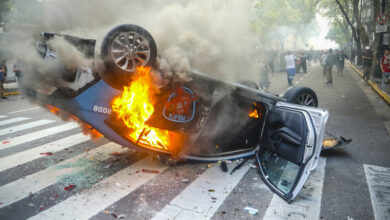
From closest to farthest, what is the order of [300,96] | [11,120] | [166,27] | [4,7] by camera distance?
[166,27] < [4,7] < [300,96] < [11,120]

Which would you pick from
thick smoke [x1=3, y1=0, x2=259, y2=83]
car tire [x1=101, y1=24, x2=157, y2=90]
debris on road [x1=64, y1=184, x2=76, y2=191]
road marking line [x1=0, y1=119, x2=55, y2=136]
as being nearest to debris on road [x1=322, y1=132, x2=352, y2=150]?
thick smoke [x1=3, y1=0, x2=259, y2=83]

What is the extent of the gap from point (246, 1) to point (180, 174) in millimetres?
4942

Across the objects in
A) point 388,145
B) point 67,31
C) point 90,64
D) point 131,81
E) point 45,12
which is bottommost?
point 388,145

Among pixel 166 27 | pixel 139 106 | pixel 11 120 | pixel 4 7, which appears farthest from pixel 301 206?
pixel 11 120

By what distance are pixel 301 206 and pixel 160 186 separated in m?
1.92

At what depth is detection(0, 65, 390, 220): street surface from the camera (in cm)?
359

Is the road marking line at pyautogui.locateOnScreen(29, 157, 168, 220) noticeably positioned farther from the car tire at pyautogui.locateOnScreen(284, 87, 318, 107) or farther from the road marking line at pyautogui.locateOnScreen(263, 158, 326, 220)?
the car tire at pyautogui.locateOnScreen(284, 87, 318, 107)

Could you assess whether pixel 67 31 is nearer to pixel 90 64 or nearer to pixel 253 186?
pixel 90 64

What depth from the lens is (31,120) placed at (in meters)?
8.65

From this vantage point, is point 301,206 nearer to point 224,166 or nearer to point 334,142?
point 224,166

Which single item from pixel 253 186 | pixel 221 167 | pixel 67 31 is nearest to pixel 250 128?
pixel 221 167

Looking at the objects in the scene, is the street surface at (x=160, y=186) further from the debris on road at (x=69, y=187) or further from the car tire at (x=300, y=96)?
the car tire at (x=300, y=96)

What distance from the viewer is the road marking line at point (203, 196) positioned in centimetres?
354

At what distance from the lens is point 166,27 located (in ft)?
18.1
